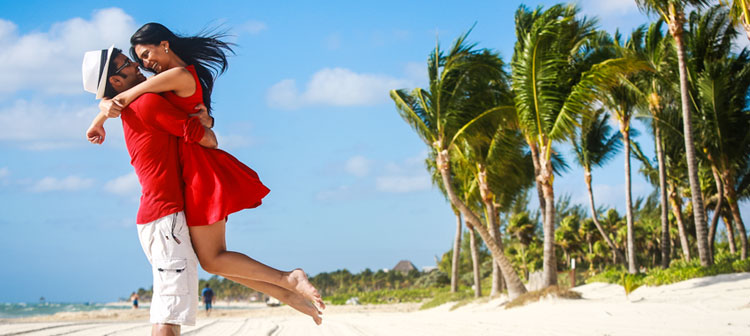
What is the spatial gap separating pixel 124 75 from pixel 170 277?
1.01m

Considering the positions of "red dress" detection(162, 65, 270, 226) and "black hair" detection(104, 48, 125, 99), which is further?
"black hair" detection(104, 48, 125, 99)

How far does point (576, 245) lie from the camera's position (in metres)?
41.4

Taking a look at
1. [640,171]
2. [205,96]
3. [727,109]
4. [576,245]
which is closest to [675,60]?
[727,109]

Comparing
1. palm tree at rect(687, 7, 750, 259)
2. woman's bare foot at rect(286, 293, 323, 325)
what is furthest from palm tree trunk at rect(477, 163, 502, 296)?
woman's bare foot at rect(286, 293, 323, 325)

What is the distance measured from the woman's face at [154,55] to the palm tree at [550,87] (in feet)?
38.7

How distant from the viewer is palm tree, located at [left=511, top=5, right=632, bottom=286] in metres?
13.1

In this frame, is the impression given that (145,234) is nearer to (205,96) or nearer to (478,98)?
(205,96)

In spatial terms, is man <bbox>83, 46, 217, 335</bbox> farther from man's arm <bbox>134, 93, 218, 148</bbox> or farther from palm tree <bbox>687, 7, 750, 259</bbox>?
palm tree <bbox>687, 7, 750, 259</bbox>

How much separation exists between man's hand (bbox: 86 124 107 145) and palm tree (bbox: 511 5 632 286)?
1195 cm

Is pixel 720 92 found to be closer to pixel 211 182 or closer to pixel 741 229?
pixel 741 229

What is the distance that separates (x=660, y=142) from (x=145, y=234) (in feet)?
68.1

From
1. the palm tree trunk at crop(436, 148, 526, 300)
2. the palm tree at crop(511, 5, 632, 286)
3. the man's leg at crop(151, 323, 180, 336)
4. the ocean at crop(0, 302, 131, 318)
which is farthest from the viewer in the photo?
the ocean at crop(0, 302, 131, 318)

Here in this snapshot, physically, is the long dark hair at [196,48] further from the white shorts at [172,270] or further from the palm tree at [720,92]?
the palm tree at [720,92]

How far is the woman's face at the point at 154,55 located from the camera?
8.77 feet
